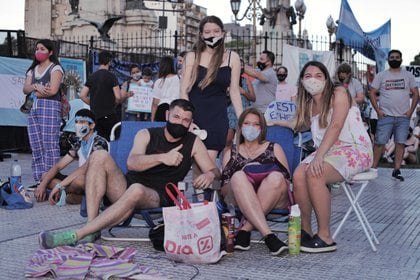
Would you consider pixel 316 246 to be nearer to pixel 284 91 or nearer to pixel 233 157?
pixel 233 157

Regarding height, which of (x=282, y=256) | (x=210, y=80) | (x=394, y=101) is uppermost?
(x=210, y=80)

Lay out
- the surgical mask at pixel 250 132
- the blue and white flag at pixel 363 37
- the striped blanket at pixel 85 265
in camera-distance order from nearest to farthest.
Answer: the striped blanket at pixel 85 265 < the surgical mask at pixel 250 132 < the blue and white flag at pixel 363 37

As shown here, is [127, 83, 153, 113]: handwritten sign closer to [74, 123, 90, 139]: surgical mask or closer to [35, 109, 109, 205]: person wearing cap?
[35, 109, 109, 205]: person wearing cap

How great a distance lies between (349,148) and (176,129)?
142 cm

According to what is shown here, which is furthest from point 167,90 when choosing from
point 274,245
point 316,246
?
point 274,245

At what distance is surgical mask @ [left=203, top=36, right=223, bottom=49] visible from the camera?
5871mm

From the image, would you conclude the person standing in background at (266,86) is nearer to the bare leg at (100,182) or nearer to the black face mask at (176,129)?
the black face mask at (176,129)

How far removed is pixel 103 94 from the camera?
9.10 meters

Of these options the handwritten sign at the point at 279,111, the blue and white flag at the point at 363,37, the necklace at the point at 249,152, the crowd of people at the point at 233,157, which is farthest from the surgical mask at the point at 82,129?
the blue and white flag at the point at 363,37

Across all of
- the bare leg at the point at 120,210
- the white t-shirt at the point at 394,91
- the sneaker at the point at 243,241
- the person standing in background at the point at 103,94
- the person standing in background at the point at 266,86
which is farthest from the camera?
the white t-shirt at the point at 394,91

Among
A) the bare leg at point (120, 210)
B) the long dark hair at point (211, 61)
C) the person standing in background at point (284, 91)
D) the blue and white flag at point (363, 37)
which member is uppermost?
the blue and white flag at point (363, 37)

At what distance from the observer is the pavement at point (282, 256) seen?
4652mm

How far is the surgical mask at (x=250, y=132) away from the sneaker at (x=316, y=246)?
950mm

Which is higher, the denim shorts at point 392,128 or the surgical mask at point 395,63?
the surgical mask at point 395,63
